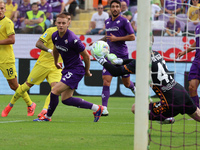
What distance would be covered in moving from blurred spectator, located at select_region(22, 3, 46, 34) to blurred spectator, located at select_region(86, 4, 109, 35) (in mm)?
1784

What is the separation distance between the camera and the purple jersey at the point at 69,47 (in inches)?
290

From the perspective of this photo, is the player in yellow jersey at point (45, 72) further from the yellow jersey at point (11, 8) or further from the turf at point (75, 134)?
the yellow jersey at point (11, 8)

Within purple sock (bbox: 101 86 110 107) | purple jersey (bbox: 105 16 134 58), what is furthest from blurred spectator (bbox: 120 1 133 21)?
purple sock (bbox: 101 86 110 107)

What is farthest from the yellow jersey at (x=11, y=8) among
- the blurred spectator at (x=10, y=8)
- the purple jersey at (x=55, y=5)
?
the purple jersey at (x=55, y=5)

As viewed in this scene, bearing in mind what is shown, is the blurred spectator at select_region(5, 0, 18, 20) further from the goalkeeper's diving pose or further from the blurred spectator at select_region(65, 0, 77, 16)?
the goalkeeper's diving pose

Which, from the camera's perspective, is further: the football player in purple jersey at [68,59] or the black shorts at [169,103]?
the football player in purple jersey at [68,59]

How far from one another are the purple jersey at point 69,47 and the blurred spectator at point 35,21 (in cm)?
892

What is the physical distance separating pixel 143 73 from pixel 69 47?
10.0ft

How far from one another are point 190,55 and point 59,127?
873cm

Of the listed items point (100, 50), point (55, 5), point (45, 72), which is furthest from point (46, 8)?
point (100, 50)

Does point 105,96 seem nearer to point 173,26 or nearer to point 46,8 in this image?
point 173,26

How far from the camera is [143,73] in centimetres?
460

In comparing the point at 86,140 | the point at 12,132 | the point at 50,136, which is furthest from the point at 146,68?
the point at 12,132

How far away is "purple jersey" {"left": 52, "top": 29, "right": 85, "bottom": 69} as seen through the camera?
7375 mm
